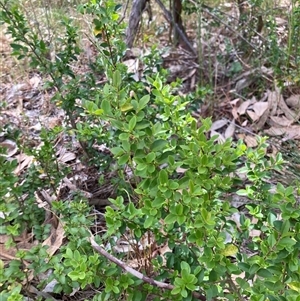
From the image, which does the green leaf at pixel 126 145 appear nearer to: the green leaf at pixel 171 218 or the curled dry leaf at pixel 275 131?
the green leaf at pixel 171 218

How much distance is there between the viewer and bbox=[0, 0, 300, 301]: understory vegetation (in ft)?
Result: 2.77

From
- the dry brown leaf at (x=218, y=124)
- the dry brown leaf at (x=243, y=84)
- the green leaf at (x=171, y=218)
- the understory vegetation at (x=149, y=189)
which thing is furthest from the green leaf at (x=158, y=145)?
the dry brown leaf at (x=243, y=84)

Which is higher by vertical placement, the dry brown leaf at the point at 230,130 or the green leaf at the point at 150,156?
the green leaf at the point at 150,156

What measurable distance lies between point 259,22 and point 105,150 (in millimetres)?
1192

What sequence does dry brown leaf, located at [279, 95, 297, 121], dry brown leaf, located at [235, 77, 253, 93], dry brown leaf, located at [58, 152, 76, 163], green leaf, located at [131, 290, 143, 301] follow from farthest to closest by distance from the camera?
dry brown leaf, located at [235, 77, 253, 93]
dry brown leaf, located at [279, 95, 297, 121]
dry brown leaf, located at [58, 152, 76, 163]
green leaf, located at [131, 290, 143, 301]

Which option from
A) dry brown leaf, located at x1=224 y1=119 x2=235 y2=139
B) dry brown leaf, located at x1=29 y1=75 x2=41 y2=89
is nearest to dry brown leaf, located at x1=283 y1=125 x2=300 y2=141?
dry brown leaf, located at x1=224 y1=119 x2=235 y2=139

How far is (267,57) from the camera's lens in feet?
6.82

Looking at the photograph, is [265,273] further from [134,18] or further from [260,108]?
[134,18]

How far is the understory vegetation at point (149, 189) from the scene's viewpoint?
2.77 ft

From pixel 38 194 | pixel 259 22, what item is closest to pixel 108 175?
pixel 38 194

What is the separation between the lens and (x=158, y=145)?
86 cm

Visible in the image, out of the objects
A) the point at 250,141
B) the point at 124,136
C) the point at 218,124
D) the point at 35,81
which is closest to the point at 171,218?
the point at 124,136

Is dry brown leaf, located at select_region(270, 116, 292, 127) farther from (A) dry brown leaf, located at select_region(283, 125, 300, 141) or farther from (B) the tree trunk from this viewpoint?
(B) the tree trunk

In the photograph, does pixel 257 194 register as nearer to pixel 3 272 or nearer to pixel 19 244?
pixel 3 272
